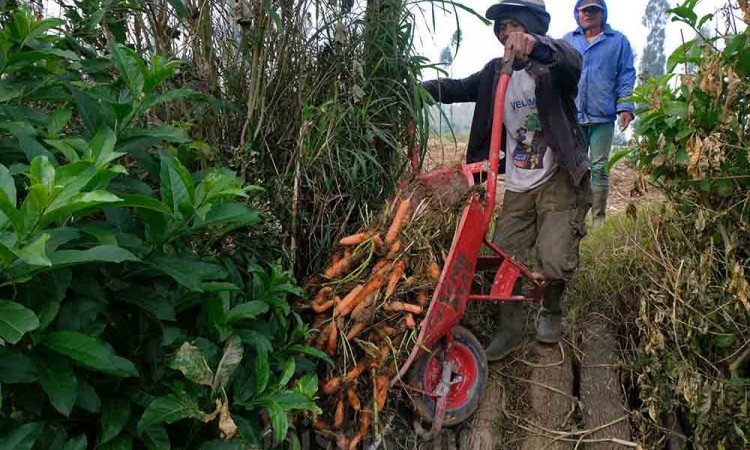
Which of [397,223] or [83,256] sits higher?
[83,256]

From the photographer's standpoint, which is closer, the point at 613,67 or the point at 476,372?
the point at 476,372

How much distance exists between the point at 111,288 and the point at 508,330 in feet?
8.52

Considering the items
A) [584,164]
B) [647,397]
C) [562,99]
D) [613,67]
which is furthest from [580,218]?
[613,67]

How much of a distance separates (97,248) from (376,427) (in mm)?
1616

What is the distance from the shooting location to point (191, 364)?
70.5 inches

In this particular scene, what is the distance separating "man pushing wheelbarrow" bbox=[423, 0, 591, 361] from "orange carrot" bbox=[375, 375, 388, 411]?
3.82ft

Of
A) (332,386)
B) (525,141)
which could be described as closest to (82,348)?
(332,386)

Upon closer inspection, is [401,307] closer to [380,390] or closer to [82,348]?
[380,390]

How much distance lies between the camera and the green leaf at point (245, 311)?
204cm

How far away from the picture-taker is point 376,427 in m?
2.75

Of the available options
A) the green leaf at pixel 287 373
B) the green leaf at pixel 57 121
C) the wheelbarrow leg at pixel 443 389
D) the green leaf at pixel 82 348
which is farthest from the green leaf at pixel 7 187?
the wheelbarrow leg at pixel 443 389

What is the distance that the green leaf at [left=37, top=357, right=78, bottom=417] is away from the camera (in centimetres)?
153

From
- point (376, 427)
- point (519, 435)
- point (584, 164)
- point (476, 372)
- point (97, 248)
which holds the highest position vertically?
point (97, 248)

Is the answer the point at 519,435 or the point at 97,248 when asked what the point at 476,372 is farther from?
the point at 97,248
